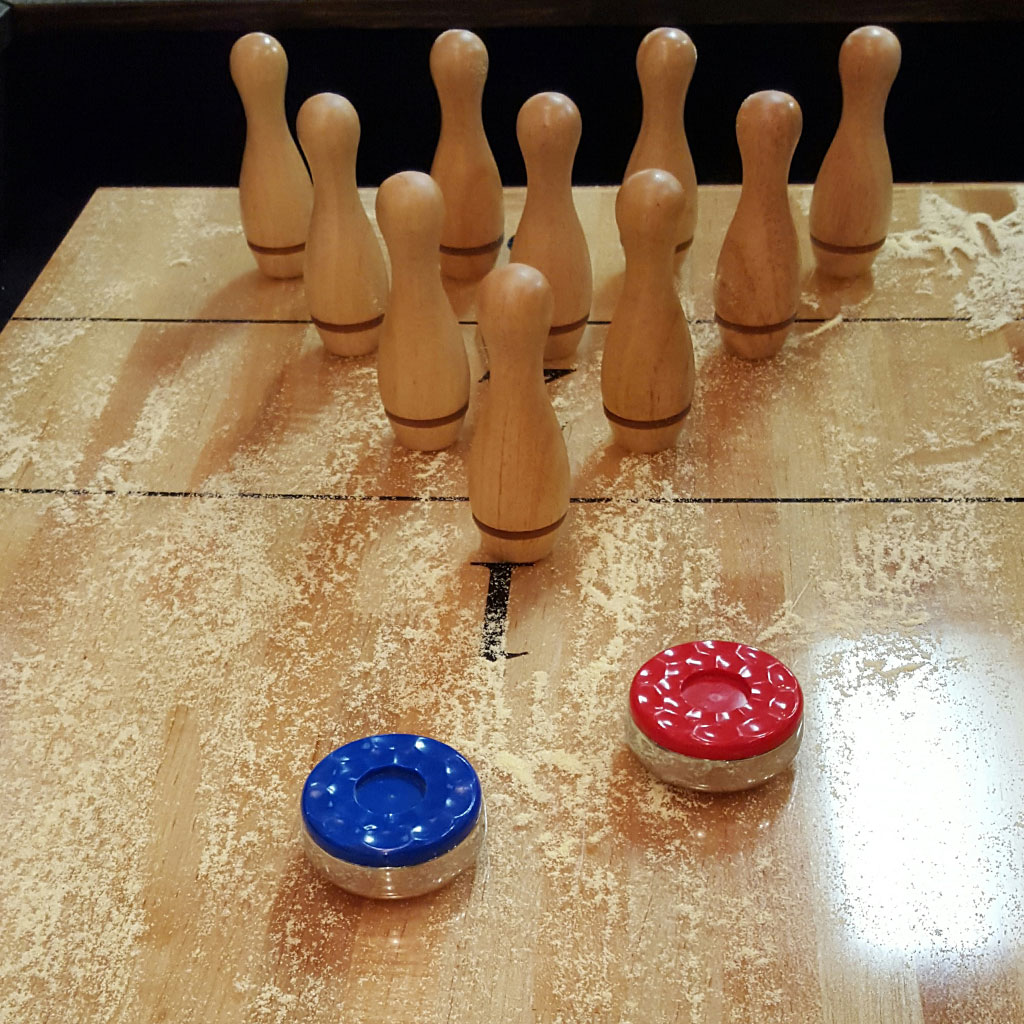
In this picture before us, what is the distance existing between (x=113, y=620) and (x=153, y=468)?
0.18 m

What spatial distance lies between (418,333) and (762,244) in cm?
29

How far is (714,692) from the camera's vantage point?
0.69 m

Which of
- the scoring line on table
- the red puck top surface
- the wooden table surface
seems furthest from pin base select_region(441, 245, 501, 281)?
the red puck top surface

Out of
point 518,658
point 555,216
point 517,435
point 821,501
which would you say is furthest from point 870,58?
point 518,658

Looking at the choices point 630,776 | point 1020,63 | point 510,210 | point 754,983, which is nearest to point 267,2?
point 510,210

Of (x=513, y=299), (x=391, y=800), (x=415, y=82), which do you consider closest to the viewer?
(x=391, y=800)

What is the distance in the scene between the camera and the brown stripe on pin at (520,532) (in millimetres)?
827

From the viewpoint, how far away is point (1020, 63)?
6.54 feet

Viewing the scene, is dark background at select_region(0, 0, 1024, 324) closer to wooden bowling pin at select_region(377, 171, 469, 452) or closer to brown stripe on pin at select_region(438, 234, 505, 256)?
brown stripe on pin at select_region(438, 234, 505, 256)

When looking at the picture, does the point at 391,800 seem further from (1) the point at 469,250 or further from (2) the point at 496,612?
(1) the point at 469,250

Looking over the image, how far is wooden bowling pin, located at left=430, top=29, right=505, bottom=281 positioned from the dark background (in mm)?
693

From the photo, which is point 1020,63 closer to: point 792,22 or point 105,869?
point 792,22

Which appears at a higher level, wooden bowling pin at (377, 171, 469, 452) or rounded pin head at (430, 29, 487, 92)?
rounded pin head at (430, 29, 487, 92)

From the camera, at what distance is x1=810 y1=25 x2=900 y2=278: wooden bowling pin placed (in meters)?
1.08
